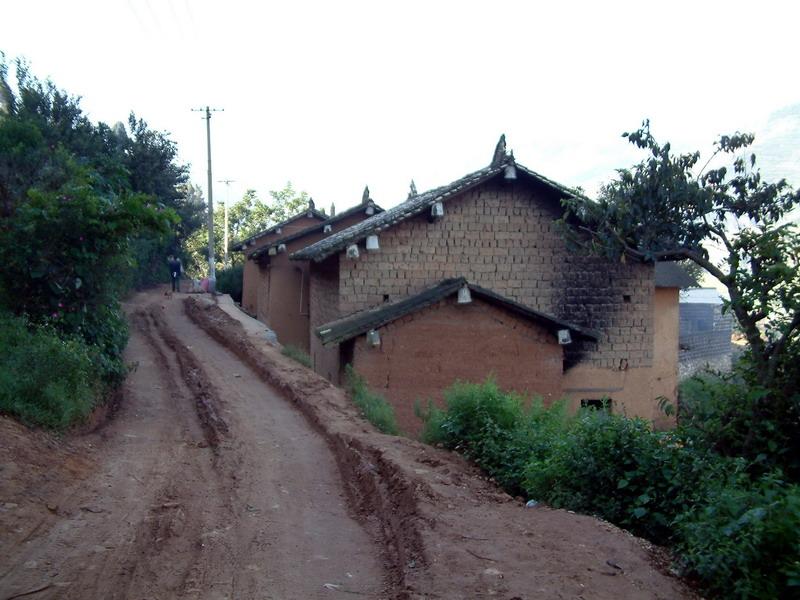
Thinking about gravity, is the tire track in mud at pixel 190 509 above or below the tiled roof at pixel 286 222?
below

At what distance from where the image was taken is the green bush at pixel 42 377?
32.9 ft

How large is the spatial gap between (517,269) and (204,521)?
12.4 metres

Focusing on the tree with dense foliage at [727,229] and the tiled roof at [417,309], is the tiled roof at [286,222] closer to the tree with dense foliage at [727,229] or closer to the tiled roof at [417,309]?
the tiled roof at [417,309]

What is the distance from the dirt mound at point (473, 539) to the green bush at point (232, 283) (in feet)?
112

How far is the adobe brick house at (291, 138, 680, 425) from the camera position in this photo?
1788cm

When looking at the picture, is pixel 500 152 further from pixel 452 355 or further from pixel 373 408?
pixel 373 408

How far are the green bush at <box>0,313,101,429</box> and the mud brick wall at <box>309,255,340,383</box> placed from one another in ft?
21.8

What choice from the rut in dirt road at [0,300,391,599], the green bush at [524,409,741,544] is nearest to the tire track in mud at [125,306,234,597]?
the rut in dirt road at [0,300,391,599]

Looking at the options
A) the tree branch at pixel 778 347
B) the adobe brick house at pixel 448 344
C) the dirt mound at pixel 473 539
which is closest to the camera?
the dirt mound at pixel 473 539

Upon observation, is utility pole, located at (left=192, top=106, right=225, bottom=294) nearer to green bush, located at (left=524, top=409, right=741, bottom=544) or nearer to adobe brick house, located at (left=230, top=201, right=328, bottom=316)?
adobe brick house, located at (left=230, top=201, right=328, bottom=316)

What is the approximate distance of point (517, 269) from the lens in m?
18.7

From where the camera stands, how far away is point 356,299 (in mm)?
17953

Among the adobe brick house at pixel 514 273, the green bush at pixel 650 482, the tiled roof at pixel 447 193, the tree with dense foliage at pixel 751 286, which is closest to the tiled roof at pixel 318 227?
the adobe brick house at pixel 514 273

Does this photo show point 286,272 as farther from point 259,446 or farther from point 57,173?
point 259,446
